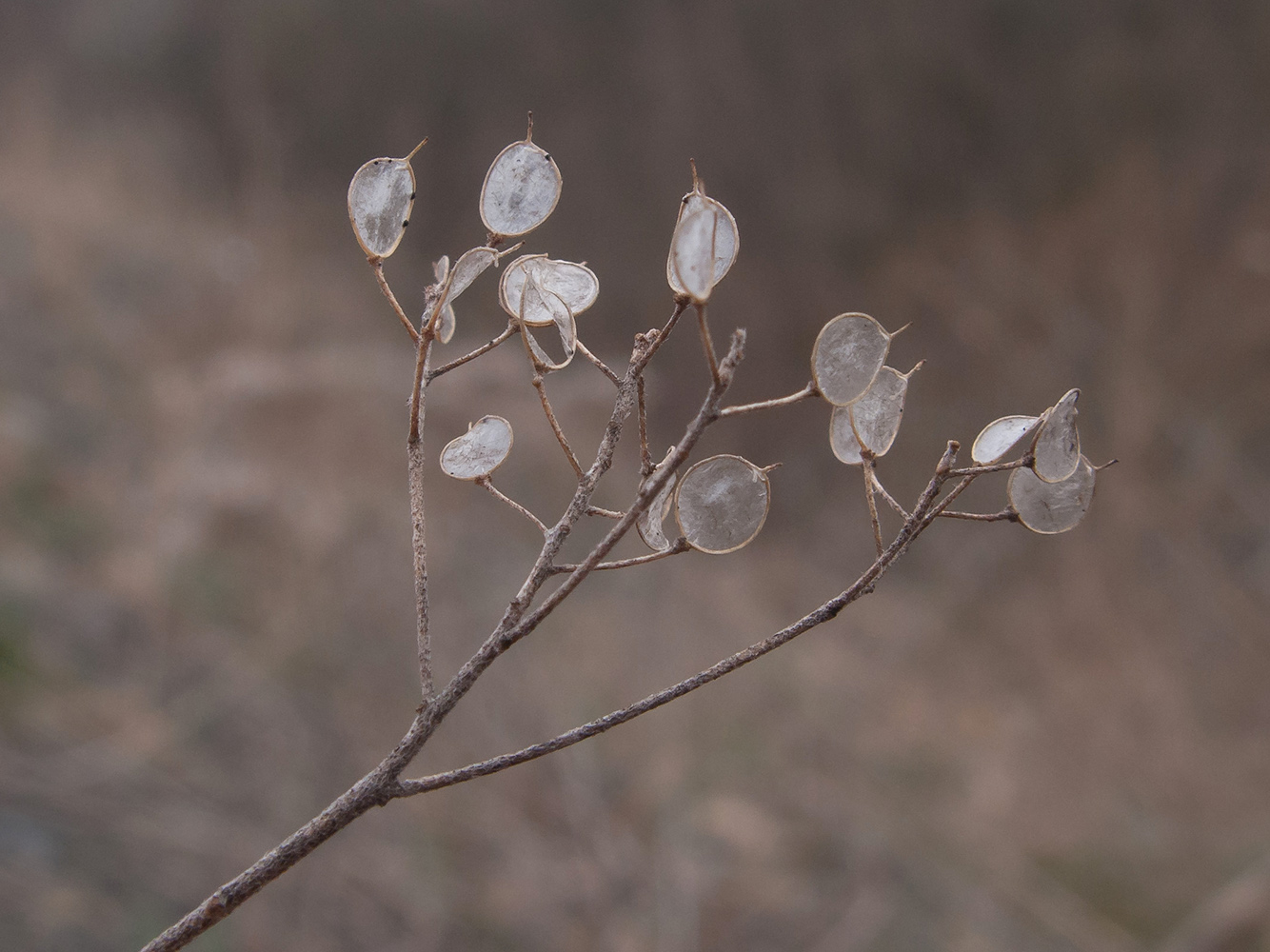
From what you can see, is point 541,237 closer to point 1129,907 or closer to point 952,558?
point 952,558

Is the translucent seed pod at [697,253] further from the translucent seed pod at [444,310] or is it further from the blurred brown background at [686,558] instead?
the blurred brown background at [686,558]

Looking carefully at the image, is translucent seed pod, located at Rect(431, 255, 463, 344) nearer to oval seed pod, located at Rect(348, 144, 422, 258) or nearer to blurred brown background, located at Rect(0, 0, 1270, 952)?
oval seed pod, located at Rect(348, 144, 422, 258)

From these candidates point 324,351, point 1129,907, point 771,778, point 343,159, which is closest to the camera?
point 1129,907

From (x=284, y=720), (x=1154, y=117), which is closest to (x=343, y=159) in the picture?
(x=284, y=720)

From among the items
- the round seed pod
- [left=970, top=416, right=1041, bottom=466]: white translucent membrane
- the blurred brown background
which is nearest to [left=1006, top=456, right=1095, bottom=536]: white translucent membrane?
[left=970, top=416, right=1041, bottom=466]: white translucent membrane

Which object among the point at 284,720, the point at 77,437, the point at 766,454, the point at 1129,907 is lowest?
the point at 1129,907

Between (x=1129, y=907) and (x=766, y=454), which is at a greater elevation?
(x=766, y=454)

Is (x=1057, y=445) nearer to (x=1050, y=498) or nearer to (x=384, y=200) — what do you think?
(x=1050, y=498)

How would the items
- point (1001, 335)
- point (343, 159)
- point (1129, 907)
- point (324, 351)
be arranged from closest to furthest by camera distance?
point (1129, 907) → point (1001, 335) → point (324, 351) → point (343, 159)
